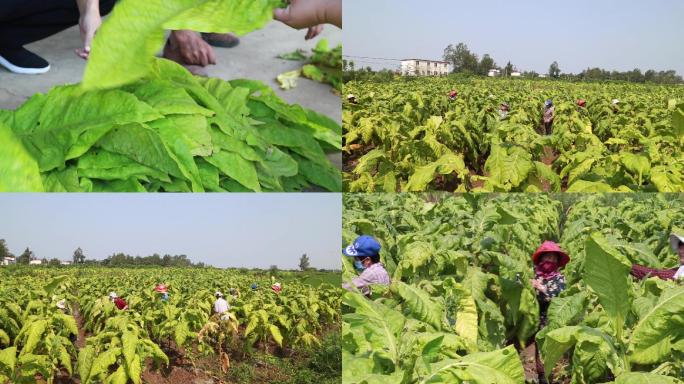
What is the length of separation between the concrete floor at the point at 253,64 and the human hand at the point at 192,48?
1.3 inches

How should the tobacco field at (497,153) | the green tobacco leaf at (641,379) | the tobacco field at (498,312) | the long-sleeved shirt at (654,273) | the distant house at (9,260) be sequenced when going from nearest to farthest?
1. the green tobacco leaf at (641,379)
2. the tobacco field at (498,312)
3. the distant house at (9,260)
4. the long-sleeved shirt at (654,273)
5. the tobacco field at (497,153)

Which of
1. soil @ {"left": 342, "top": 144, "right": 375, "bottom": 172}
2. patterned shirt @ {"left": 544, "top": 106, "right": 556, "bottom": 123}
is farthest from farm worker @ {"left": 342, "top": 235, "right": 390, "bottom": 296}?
patterned shirt @ {"left": 544, "top": 106, "right": 556, "bottom": 123}

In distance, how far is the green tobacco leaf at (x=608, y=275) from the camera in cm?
188

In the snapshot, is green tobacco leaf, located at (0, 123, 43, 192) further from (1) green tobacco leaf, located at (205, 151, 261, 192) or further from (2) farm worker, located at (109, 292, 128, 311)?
(2) farm worker, located at (109, 292, 128, 311)

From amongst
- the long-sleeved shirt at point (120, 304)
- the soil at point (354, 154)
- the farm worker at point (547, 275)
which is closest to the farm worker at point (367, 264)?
the farm worker at point (547, 275)

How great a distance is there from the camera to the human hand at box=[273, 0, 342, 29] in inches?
73.0

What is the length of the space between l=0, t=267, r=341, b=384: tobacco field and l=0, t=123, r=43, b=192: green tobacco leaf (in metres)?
1.34

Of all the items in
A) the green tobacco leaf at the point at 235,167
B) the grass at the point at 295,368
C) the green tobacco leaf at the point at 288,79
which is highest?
the green tobacco leaf at the point at 288,79

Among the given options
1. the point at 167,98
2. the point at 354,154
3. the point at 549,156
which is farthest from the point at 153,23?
the point at 549,156

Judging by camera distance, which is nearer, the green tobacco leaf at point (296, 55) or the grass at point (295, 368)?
the green tobacco leaf at point (296, 55)

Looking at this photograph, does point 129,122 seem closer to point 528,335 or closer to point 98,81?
point 98,81

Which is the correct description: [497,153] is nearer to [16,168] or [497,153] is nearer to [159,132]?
[159,132]

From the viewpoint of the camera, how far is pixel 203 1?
4.83 ft

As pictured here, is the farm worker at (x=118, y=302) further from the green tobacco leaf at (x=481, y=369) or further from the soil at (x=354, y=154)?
the green tobacco leaf at (x=481, y=369)
